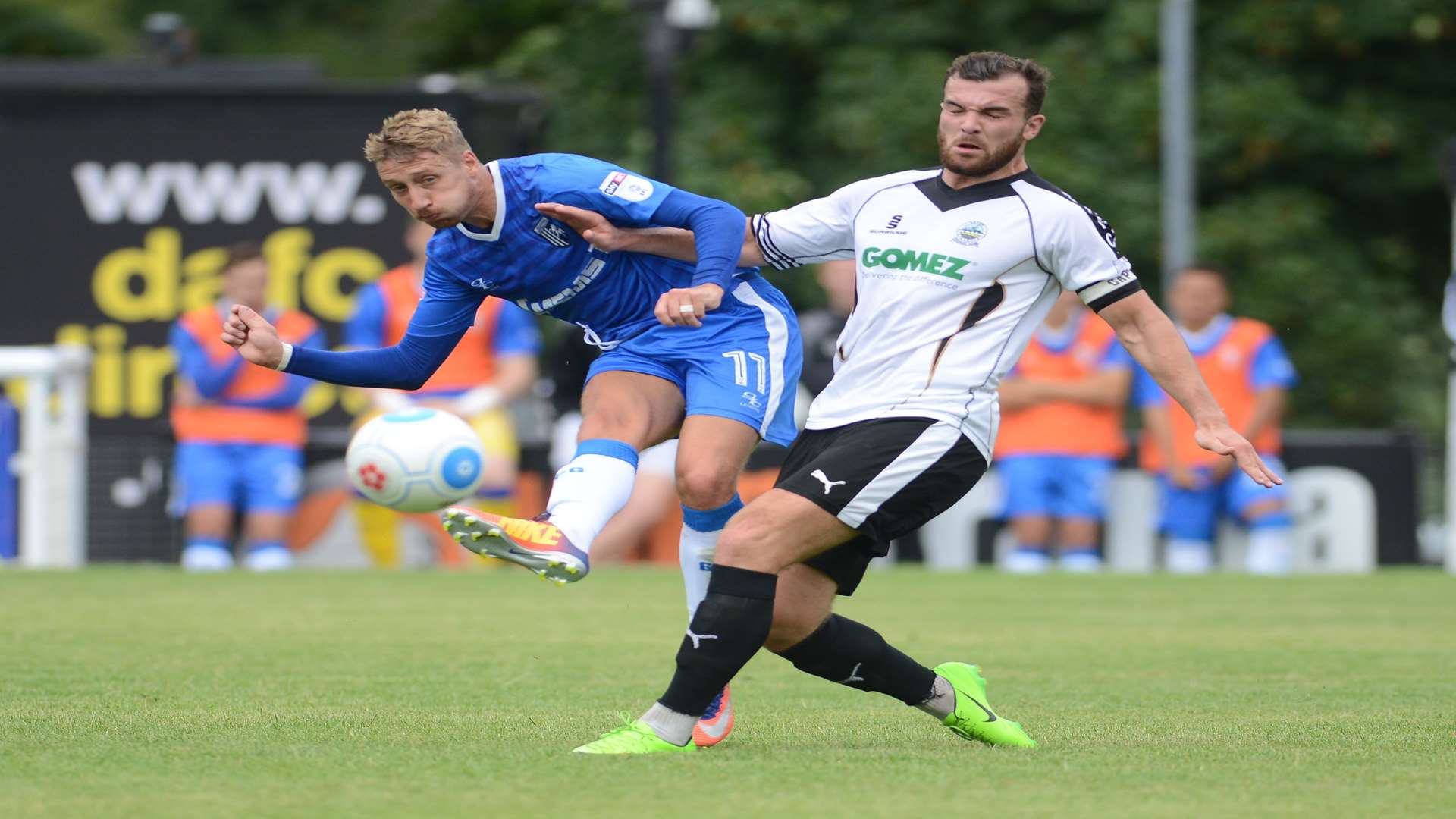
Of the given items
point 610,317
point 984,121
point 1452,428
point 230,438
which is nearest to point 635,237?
point 610,317

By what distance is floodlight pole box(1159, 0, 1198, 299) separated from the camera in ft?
62.4

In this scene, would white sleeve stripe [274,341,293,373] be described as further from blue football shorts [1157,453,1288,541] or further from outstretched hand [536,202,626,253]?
blue football shorts [1157,453,1288,541]

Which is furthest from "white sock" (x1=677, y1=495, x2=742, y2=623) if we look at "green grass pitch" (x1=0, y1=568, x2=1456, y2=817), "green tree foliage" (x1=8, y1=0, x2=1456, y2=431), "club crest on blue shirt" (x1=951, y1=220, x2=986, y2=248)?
"green tree foliage" (x1=8, y1=0, x2=1456, y2=431)

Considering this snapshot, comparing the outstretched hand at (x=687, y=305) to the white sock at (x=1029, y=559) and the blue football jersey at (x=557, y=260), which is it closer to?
the blue football jersey at (x=557, y=260)

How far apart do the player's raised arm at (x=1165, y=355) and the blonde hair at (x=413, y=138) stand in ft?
6.26

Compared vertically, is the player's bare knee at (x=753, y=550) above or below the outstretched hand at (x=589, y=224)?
below

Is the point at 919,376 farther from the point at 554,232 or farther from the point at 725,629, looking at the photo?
the point at 554,232

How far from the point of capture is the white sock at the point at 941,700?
6.15 meters

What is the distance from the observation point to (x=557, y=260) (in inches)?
256

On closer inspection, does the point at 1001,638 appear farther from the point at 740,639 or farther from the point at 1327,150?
the point at 1327,150

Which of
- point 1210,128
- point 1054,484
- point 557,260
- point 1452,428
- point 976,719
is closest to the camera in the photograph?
point 976,719

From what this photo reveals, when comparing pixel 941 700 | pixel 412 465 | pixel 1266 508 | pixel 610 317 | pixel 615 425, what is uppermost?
pixel 610 317

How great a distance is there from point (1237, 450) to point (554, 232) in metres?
2.12

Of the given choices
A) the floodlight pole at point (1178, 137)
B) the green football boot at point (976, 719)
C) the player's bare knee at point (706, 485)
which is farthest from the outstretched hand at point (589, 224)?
the floodlight pole at point (1178, 137)
